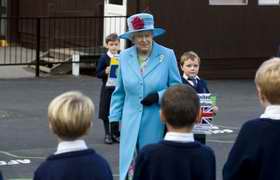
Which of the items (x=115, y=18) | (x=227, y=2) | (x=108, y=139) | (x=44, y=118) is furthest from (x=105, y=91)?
(x=227, y=2)

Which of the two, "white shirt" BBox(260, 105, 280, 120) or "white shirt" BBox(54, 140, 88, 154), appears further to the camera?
"white shirt" BBox(260, 105, 280, 120)

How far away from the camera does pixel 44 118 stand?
1289 cm

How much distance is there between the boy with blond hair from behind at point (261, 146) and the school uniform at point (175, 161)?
23cm

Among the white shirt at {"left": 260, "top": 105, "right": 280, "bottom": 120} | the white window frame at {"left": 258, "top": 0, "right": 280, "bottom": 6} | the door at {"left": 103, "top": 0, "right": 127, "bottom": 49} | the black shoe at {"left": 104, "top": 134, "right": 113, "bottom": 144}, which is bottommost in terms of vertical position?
the black shoe at {"left": 104, "top": 134, "right": 113, "bottom": 144}

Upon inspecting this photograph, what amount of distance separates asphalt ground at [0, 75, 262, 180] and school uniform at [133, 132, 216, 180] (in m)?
4.38

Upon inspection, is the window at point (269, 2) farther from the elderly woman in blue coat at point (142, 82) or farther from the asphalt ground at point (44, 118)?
the elderly woman in blue coat at point (142, 82)

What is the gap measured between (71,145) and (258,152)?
1157 millimetres

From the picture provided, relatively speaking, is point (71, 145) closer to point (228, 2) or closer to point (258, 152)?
point (258, 152)

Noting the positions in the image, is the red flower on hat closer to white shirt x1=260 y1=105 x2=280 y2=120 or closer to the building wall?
white shirt x1=260 y1=105 x2=280 y2=120

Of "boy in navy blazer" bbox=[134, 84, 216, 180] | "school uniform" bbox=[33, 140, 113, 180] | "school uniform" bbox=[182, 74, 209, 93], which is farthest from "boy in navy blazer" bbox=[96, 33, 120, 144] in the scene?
"school uniform" bbox=[33, 140, 113, 180]

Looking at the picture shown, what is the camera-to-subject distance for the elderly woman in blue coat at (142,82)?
21.6 ft

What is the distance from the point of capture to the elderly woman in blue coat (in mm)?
6590

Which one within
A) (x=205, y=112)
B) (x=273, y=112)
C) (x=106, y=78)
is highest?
(x=273, y=112)

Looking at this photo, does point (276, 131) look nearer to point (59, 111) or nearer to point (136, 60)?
point (59, 111)
